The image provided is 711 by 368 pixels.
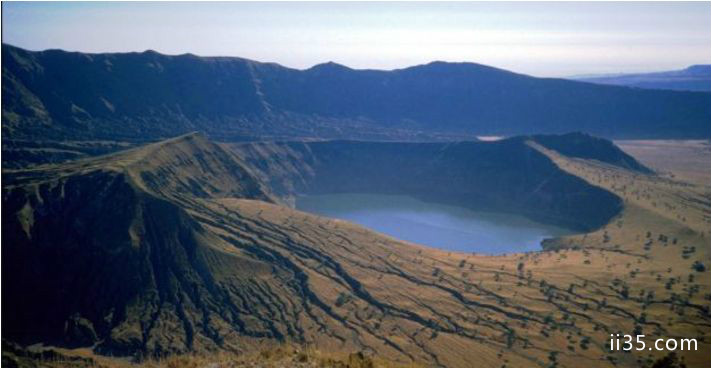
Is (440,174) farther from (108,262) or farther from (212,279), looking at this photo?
(108,262)

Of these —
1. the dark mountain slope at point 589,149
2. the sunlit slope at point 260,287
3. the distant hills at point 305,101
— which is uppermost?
the distant hills at point 305,101

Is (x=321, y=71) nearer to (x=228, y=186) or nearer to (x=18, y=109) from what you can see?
(x=18, y=109)

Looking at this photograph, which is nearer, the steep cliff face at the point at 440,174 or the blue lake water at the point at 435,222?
the blue lake water at the point at 435,222

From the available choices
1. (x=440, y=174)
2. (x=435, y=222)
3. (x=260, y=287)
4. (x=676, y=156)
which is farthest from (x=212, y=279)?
(x=676, y=156)

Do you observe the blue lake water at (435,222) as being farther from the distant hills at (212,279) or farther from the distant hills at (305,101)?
the distant hills at (305,101)

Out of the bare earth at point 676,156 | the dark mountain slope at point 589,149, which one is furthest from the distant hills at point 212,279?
the bare earth at point 676,156

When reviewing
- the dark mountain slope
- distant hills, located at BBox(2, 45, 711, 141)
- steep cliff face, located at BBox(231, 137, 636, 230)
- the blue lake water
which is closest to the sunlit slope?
the blue lake water
